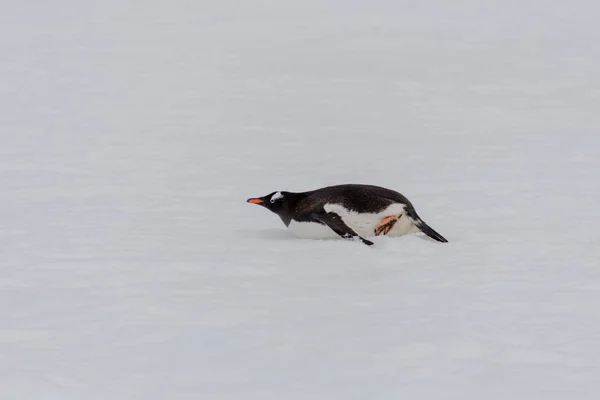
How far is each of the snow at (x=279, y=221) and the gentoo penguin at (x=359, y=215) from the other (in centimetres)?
16

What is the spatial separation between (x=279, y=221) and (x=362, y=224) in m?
1.52

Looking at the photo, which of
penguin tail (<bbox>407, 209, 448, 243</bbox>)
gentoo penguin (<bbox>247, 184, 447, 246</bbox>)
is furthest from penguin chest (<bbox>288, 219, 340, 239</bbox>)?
penguin tail (<bbox>407, 209, 448, 243</bbox>)

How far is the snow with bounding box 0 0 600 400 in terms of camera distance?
5035 millimetres

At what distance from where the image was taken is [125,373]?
4.91 meters

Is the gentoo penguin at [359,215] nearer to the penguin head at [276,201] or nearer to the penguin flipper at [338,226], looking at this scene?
the penguin flipper at [338,226]

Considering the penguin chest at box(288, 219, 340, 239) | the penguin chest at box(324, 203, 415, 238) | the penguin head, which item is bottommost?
the penguin chest at box(288, 219, 340, 239)

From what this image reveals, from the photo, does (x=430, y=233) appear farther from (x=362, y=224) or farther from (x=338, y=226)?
(x=338, y=226)

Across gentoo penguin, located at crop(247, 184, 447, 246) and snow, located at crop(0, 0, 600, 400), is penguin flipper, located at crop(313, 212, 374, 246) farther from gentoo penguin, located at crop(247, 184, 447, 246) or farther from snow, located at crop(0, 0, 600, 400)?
snow, located at crop(0, 0, 600, 400)

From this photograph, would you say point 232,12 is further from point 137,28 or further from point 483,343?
point 483,343

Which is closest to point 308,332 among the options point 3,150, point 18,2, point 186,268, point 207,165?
point 186,268

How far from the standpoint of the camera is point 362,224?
7547 millimetres

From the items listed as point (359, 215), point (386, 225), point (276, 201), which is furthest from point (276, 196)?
point (386, 225)

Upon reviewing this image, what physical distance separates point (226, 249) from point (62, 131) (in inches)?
267

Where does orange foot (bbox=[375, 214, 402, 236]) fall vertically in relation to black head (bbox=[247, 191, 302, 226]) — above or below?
below
